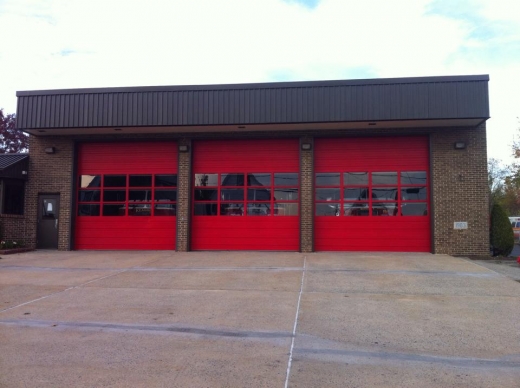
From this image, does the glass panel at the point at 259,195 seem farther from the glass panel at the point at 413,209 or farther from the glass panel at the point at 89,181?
the glass panel at the point at 89,181

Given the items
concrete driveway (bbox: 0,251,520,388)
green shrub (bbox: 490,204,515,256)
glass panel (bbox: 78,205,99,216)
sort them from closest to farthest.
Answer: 1. concrete driveway (bbox: 0,251,520,388)
2. green shrub (bbox: 490,204,515,256)
3. glass panel (bbox: 78,205,99,216)

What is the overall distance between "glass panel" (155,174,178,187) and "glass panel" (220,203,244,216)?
1964 mm

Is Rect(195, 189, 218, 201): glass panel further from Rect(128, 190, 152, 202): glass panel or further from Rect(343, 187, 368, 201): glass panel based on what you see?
Rect(343, 187, 368, 201): glass panel

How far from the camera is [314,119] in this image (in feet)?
45.6

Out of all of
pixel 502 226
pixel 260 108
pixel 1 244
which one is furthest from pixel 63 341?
pixel 502 226

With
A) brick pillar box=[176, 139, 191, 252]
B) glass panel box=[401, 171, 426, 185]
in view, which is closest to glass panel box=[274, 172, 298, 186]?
brick pillar box=[176, 139, 191, 252]

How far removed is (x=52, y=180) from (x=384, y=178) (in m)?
12.0

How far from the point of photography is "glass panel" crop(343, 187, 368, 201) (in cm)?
1470

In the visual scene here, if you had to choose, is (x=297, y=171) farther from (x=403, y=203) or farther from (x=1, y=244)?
(x=1, y=244)

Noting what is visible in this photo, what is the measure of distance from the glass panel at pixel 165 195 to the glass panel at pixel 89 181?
236cm

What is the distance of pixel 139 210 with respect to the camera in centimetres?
1575

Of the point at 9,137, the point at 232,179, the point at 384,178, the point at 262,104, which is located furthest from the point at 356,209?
the point at 9,137

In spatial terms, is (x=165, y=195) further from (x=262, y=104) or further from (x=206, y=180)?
(x=262, y=104)

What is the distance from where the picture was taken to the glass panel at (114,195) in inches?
626
